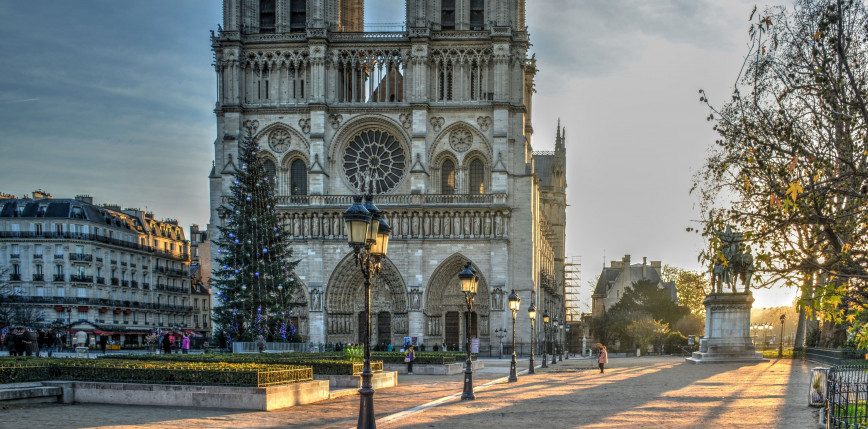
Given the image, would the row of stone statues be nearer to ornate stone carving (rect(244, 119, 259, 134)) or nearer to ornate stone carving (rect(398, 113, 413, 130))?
ornate stone carving (rect(398, 113, 413, 130))

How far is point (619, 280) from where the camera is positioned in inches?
3952

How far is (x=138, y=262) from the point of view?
73312mm

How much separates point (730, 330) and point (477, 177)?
22.5m

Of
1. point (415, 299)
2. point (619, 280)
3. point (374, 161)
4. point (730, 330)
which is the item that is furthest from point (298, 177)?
point (619, 280)

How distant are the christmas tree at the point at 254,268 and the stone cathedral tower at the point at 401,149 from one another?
15738mm

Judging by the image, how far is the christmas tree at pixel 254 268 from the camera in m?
40.0

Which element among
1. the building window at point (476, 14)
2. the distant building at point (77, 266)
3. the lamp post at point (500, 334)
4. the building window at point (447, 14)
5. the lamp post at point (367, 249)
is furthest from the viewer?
the distant building at point (77, 266)

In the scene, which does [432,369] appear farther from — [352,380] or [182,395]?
[182,395]

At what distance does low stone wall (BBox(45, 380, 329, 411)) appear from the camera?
17.6m

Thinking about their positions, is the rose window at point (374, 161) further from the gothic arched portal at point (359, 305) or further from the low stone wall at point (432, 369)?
the low stone wall at point (432, 369)

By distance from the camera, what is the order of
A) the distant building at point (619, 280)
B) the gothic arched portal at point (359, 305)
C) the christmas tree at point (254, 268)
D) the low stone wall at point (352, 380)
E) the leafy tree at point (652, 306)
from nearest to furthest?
the low stone wall at point (352, 380), the christmas tree at point (254, 268), the gothic arched portal at point (359, 305), the leafy tree at point (652, 306), the distant building at point (619, 280)

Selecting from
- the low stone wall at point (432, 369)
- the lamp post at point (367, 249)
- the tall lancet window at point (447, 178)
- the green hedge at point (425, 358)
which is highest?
the tall lancet window at point (447, 178)

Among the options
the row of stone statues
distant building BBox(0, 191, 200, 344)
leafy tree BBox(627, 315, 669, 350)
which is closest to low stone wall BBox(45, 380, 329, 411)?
the row of stone statues

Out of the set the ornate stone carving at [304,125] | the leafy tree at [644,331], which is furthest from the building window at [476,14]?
the leafy tree at [644,331]
